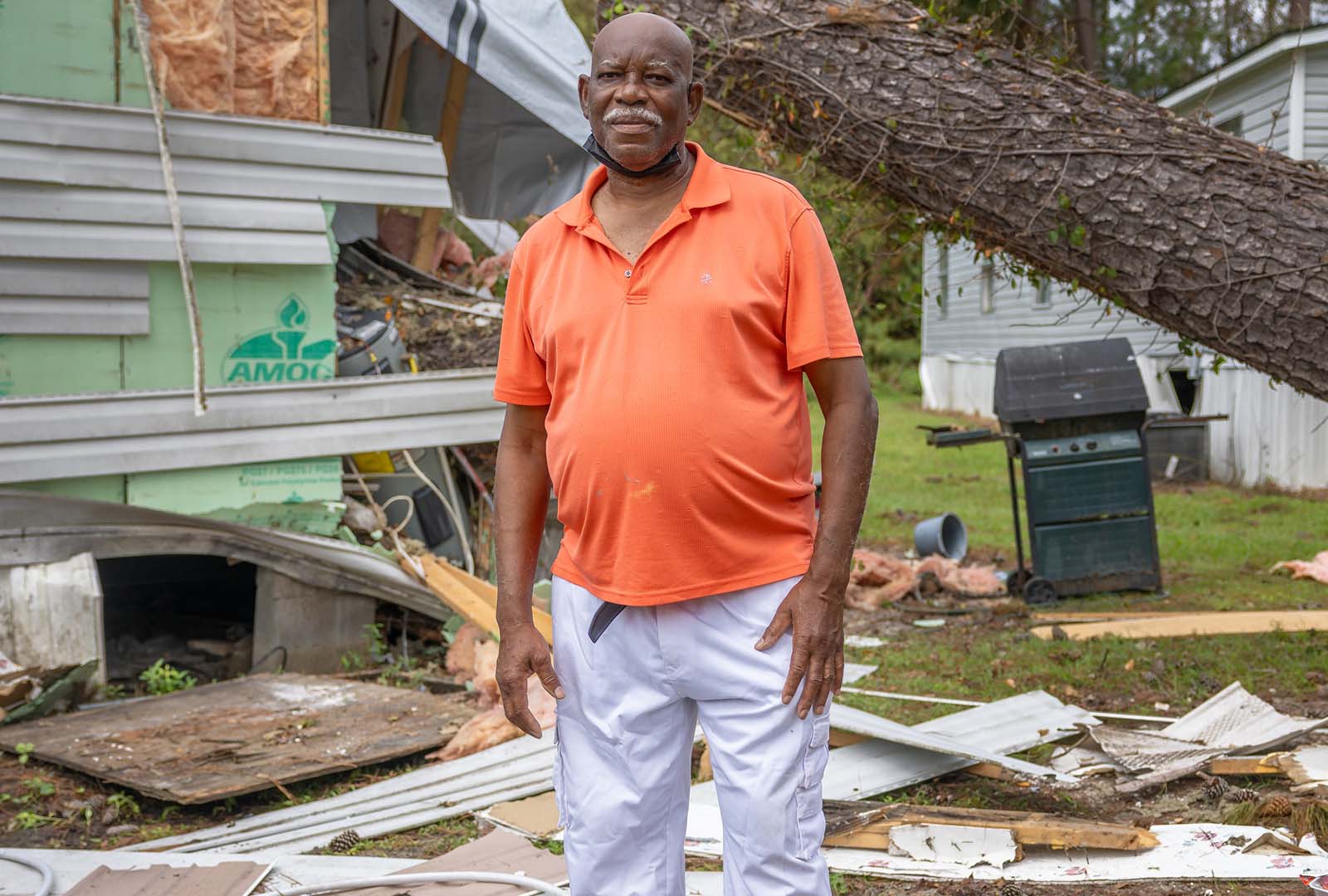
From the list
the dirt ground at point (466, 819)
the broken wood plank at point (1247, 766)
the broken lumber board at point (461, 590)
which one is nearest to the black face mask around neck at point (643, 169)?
the dirt ground at point (466, 819)

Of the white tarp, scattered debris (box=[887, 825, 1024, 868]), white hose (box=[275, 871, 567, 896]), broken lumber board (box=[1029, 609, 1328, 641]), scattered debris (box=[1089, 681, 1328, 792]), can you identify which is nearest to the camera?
white hose (box=[275, 871, 567, 896])

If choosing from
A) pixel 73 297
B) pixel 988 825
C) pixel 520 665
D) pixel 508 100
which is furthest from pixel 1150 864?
pixel 508 100

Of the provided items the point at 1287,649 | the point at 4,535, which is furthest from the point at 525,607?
the point at 1287,649

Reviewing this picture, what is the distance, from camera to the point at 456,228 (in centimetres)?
1720

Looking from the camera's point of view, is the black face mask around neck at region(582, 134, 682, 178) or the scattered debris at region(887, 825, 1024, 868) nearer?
the black face mask around neck at region(582, 134, 682, 178)

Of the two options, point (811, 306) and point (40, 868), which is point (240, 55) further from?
point (811, 306)

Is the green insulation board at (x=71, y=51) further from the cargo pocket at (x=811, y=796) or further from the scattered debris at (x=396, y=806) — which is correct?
the cargo pocket at (x=811, y=796)

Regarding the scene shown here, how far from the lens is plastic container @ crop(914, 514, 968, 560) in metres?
9.23

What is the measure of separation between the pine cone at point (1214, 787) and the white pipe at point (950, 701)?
34.9 inches

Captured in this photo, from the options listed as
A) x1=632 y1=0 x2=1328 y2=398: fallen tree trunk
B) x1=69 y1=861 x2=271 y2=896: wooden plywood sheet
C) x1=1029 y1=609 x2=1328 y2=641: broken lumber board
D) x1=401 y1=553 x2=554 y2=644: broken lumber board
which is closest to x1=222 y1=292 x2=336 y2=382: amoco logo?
x1=401 y1=553 x2=554 y2=644: broken lumber board

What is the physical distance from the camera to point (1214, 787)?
441 cm

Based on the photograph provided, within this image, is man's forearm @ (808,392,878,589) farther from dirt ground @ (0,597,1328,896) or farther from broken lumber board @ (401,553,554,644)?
broken lumber board @ (401,553,554,644)

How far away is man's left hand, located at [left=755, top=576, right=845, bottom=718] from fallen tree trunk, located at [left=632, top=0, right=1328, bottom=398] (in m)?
3.06

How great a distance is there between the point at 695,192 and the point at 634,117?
7.4 inches
